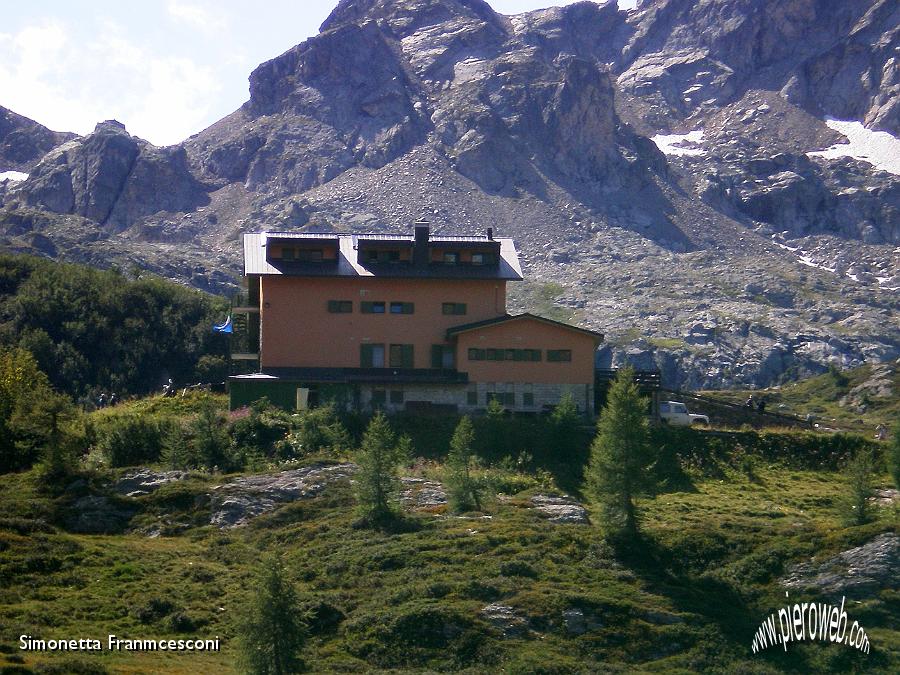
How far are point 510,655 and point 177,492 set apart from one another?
770 inches

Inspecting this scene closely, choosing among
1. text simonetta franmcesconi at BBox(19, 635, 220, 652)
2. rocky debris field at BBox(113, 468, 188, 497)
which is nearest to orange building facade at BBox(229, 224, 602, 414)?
rocky debris field at BBox(113, 468, 188, 497)

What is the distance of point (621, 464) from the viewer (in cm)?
4734

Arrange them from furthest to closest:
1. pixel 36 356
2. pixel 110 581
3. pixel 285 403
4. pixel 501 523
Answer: pixel 36 356, pixel 285 403, pixel 501 523, pixel 110 581

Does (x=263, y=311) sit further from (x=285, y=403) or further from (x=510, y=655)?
(x=510, y=655)

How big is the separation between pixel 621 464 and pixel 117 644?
20.2 metres

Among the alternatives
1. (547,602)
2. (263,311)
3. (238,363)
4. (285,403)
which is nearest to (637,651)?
(547,602)

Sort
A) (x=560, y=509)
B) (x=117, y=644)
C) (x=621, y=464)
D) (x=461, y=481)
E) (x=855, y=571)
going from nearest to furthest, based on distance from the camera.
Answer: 1. (x=117, y=644)
2. (x=855, y=571)
3. (x=621, y=464)
4. (x=461, y=481)
5. (x=560, y=509)

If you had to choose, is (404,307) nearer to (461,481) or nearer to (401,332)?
(401,332)

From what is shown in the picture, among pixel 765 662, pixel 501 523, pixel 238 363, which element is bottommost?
pixel 765 662

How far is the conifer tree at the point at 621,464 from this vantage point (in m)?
46.7

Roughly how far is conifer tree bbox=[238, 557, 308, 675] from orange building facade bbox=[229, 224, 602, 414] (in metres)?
31.8

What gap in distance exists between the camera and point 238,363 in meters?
78.9

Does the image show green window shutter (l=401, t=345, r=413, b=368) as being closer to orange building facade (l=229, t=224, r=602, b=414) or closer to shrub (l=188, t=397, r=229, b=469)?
orange building facade (l=229, t=224, r=602, b=414)

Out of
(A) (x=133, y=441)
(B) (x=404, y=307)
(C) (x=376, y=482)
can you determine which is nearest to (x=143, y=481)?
(A) (x=133, y=441)
